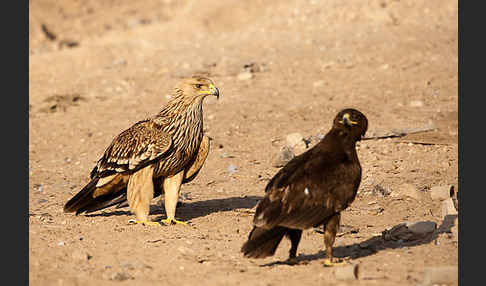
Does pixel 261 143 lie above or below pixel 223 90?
below

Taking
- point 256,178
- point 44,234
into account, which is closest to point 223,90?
point 256,178

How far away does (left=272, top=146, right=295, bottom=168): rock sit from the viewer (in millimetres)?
10008

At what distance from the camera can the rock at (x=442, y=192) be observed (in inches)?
326

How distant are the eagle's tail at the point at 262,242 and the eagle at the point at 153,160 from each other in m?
1.95

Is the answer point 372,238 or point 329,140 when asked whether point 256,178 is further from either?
point 329,140

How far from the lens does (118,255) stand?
6664mm

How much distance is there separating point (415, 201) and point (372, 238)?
1406 mm

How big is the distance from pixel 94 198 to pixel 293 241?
2567mm

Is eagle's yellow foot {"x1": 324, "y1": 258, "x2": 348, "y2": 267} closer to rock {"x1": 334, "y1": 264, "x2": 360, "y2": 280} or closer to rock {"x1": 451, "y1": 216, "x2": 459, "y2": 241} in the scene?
rock {"x1": 334, "y1": 264, "x2": 360, "y2": 280}

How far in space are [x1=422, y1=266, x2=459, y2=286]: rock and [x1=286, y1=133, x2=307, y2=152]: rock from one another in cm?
513

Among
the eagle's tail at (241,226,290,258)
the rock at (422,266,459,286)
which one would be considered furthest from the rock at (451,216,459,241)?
the eagle's tail at (241,226,290,258)

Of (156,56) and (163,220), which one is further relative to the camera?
(156,56)

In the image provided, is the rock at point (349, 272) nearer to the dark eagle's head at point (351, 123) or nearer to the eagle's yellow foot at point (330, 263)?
the eagle's yellow foot at point (330, 263)

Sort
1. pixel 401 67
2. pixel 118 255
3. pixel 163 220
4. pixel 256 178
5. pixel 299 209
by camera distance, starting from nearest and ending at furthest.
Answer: pixel 299 209 < pixel 118 255 < pixel 163 220 < pixel 256 178 < pixel 401 67
